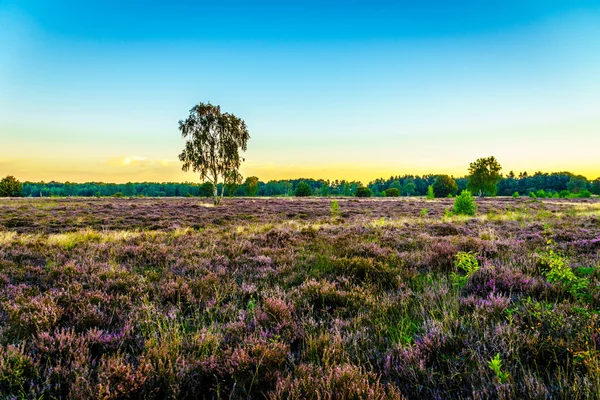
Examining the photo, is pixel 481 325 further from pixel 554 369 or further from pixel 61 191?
pixel 61 191

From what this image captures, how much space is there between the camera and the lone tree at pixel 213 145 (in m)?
36.3

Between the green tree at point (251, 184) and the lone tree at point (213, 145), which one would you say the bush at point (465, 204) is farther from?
the green tree at point (251, 184)

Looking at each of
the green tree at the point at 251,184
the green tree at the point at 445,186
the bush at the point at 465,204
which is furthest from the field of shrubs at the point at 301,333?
the green tree at the point at 251,184

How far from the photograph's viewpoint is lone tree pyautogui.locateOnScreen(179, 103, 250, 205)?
36.3 meters

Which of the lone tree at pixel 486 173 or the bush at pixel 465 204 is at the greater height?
the lone tree at pixel 486 173

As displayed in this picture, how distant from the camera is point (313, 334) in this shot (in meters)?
3.04

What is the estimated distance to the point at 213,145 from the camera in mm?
36969

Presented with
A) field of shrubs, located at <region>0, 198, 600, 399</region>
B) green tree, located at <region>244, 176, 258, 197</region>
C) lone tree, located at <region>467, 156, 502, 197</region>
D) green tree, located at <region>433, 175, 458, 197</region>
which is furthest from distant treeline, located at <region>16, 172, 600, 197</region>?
field of shrubs, located at <region>0, 198, 600, 399</region>

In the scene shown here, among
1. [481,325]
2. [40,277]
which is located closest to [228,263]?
[40,277]

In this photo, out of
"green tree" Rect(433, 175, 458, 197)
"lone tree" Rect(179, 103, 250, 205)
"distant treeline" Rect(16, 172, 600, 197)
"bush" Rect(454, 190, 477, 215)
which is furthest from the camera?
"distant treeline" Rect(16, 172, 600, 197)

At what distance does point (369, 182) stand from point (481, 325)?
175 meters

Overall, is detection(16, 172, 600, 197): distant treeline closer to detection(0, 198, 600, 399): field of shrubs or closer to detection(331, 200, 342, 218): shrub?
detection(331, 200, 342, 218): shrub

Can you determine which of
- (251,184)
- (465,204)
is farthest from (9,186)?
(465,204)

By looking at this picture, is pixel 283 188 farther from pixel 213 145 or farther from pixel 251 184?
pixel 213 145
